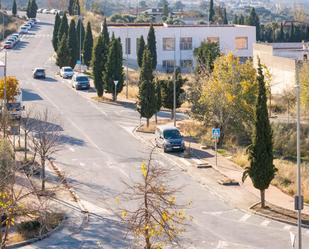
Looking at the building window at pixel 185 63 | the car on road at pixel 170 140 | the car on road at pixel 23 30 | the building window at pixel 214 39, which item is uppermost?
the car on road at pixel 23 30

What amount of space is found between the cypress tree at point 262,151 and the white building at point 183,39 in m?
56.3

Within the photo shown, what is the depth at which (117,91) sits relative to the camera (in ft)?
205

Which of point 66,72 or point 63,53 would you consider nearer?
point 66,72

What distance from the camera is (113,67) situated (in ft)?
202

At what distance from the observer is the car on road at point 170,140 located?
45125 mm

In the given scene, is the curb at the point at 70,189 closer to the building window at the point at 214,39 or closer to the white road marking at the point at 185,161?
the white road marking at the point at 185,161

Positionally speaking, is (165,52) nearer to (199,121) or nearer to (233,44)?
(233,44)

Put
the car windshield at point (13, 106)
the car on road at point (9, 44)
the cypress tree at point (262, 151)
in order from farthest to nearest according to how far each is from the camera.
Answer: the car on road at point (9, 44) < the car windshield at point (13, 106) < the cypress tree at point (262, 151)

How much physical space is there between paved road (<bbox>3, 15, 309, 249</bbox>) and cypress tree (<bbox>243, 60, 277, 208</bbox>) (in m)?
1.67

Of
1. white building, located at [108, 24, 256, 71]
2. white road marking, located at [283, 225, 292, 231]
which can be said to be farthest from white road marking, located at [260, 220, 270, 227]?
white building, located at [108, 24, 256, 71]

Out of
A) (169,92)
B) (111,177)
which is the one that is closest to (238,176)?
(111,177)

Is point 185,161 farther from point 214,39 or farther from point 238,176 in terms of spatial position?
point 214,39

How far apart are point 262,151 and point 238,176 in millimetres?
6261

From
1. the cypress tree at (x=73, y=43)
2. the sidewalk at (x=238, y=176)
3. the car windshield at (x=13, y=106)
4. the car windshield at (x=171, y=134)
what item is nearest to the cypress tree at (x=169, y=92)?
the sidewalk at (x=238, y=176)
